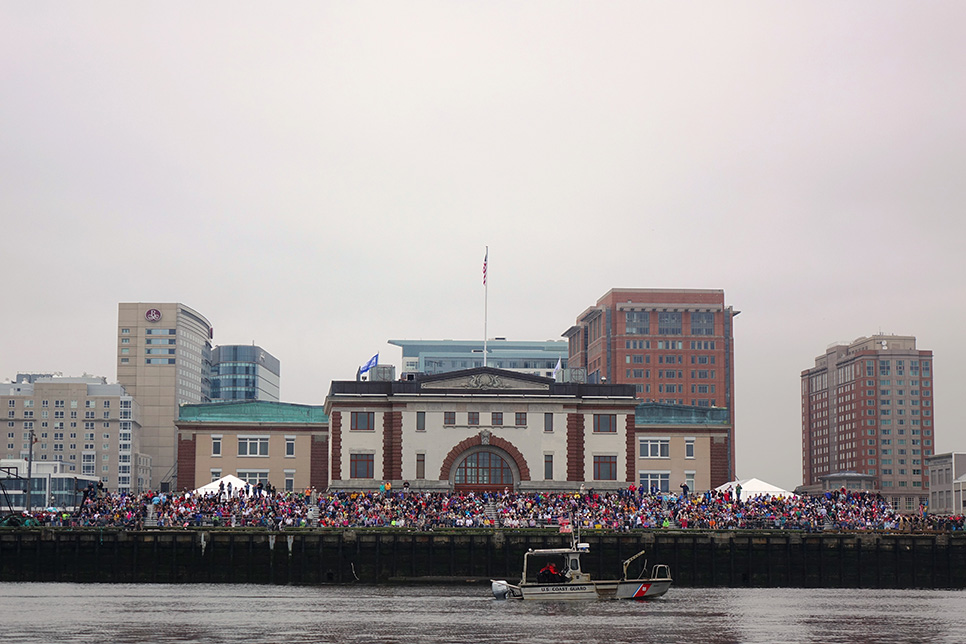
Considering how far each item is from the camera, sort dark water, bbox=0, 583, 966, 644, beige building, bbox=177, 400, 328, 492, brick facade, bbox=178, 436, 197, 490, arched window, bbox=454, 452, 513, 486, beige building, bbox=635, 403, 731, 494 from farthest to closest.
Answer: beige building, bbox=177, 400, 328, 492 < brick facade, bbox=178, 436, 197, 490 < beige building, bbox=635, 403, 731, 494 < arched window, bbox=454, 452, 513, 486 < dark water, bbox=0, 583, 966, 644

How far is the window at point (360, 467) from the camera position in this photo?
107125mm

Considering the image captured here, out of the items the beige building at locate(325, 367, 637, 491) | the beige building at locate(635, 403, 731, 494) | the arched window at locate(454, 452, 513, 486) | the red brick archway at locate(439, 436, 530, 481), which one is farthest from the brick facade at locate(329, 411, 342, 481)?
the beige building at locate(635, 403, 731, 494)

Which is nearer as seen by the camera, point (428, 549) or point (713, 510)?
point (428, 549)

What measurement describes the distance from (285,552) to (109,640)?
1390 inches

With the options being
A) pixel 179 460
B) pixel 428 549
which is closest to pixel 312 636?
pixel 428 549

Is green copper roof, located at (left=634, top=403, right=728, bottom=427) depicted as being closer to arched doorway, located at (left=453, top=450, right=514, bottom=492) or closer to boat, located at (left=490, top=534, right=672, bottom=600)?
arched doorway, located at (left=453, top=450, right=514, bottom=492)

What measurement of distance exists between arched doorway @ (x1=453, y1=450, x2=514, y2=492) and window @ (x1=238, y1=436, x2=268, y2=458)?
22553mm

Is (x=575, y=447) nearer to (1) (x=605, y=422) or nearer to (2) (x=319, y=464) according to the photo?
(1) (x=605, y=422)

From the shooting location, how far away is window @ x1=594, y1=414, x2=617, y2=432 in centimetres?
10900

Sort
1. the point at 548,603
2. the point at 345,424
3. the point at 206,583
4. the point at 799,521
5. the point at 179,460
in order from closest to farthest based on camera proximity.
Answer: the point at 548,603
the point at 206,583
the point at 799,521
the point at 345,424
the point at 179,460

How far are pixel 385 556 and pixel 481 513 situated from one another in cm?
916

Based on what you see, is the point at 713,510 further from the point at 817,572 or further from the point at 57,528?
the point at 57,528

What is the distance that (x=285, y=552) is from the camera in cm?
8788

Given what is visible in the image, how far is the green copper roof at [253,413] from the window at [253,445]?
1491mm
